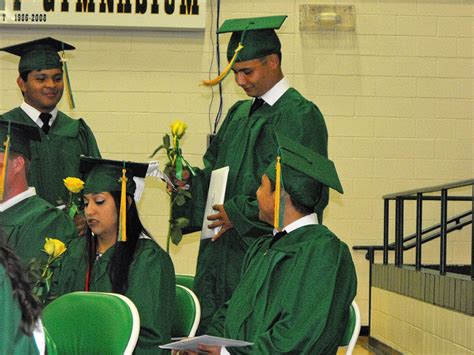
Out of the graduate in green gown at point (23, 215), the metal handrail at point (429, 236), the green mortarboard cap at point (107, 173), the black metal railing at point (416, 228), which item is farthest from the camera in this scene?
the metal handrail at point (429, 236)

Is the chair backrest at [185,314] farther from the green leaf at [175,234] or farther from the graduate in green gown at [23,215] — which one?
the graduate in green gown at [23,215]

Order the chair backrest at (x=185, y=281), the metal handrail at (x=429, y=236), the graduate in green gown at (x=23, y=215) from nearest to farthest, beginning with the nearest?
the graduate in green gown at (x=23, y=215), the chair backrest at (x=185, y=281), the metal handrail at (x=429, y=236)

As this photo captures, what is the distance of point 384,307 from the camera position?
29.1 feet

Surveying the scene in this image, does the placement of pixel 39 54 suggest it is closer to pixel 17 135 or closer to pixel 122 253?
pixel 17 135

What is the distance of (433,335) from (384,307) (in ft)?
4.99

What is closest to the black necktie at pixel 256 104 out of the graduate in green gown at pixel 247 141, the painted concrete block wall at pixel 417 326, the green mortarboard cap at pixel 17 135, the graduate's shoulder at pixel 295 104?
the graduate in green gown at pixel 247 141

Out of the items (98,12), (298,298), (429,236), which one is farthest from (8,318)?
(98,12)

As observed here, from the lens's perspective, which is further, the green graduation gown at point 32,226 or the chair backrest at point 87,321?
the green graduation gown at point 32,226

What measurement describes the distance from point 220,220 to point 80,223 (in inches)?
30.7

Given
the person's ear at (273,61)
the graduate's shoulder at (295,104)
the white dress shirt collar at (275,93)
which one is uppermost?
the person's ear at (273,61)

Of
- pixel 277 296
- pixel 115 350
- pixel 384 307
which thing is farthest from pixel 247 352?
pixel 384 307

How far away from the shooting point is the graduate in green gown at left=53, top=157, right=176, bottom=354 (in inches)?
181

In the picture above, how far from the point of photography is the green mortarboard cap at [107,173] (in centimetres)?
502

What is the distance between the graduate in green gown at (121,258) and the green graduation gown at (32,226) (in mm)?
188
